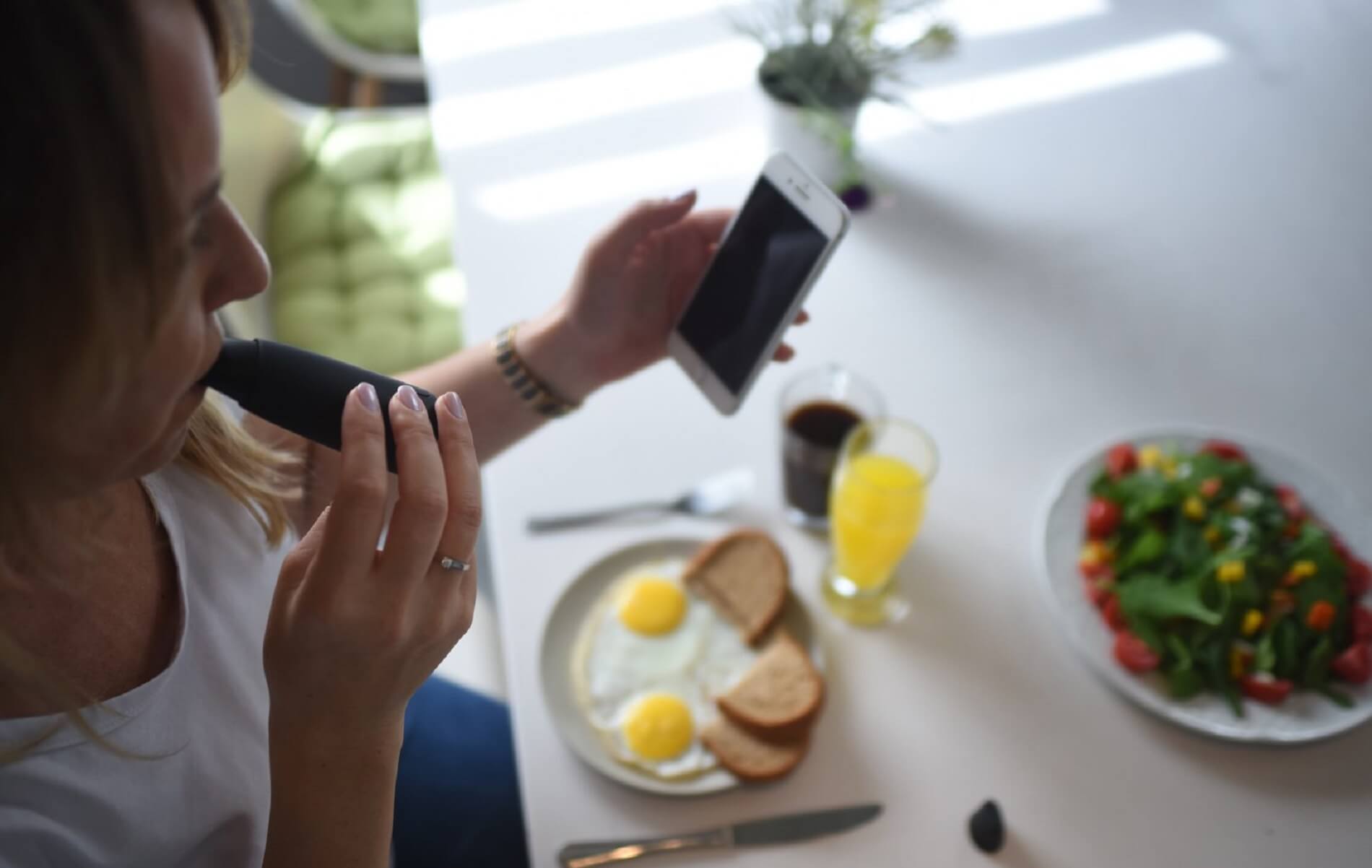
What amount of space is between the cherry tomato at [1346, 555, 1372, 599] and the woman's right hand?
30.0 inches

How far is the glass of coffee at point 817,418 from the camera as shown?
90cm

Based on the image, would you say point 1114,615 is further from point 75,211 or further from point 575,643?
point 75,211

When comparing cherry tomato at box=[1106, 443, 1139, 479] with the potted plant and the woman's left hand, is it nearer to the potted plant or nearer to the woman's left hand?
the woman's left hand

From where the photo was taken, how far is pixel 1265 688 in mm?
792

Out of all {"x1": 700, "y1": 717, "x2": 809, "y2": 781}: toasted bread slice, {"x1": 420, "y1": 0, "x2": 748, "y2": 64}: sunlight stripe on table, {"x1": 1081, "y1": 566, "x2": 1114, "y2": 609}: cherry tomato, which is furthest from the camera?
{"x1": 420, "y1": 0, "x2": 748, "y2": 64}: sunlight stripe on table

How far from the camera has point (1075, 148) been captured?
49.9 inches

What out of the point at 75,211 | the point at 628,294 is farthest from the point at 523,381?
the point at 75,211

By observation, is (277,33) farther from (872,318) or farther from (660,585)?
(660,585)

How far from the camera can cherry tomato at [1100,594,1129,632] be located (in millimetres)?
835

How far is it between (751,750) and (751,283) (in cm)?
40

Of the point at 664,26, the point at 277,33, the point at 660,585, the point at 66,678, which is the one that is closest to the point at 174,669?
the point at 66,678

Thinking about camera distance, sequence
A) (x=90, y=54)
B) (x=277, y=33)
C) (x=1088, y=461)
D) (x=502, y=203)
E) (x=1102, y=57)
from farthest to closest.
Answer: (x=277, y=33)
(x=1102, y=57)
(x=502, y=203)
(x=1088, y=461)
(x=90, y=54)

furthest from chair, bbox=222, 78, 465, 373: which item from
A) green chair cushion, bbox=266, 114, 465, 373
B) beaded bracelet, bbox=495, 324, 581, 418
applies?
beaded bracelet, bbox=495, 324, 581, 418

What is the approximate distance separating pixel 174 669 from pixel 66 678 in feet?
0.20
